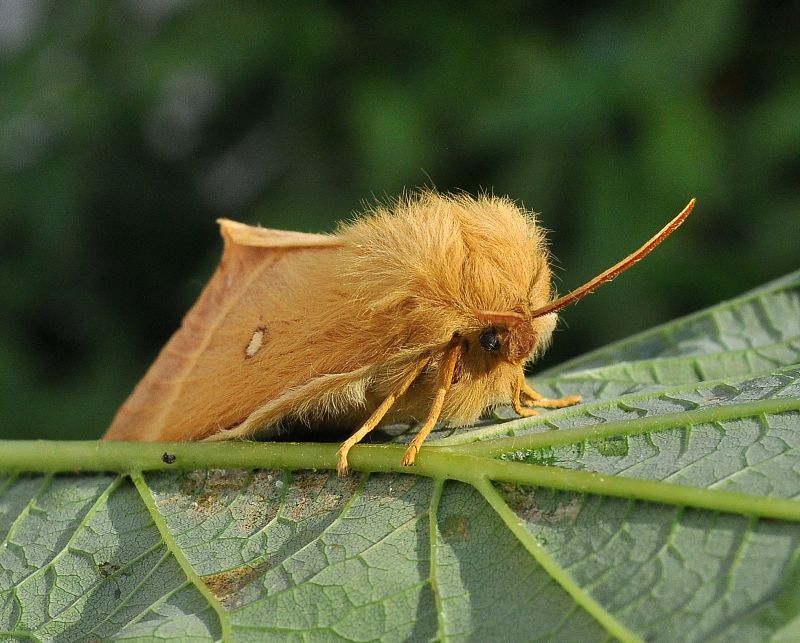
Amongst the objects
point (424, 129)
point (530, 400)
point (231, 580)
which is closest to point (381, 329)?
point (530, 400)

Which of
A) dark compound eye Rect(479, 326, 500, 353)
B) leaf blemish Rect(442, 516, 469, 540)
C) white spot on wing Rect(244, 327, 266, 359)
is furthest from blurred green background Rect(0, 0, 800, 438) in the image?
leaf blemish Rect(442, 516, 469, 540)

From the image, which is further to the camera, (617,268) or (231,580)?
(617,268)

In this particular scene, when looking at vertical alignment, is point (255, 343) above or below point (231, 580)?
above

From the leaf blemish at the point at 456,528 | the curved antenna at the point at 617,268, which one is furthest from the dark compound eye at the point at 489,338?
the leaf blemish at the point at 456,528

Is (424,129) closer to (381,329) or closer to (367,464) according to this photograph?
(381,329)

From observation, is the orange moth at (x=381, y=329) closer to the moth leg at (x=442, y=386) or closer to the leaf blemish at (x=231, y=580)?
the moth leg at (x=442, y=386)
